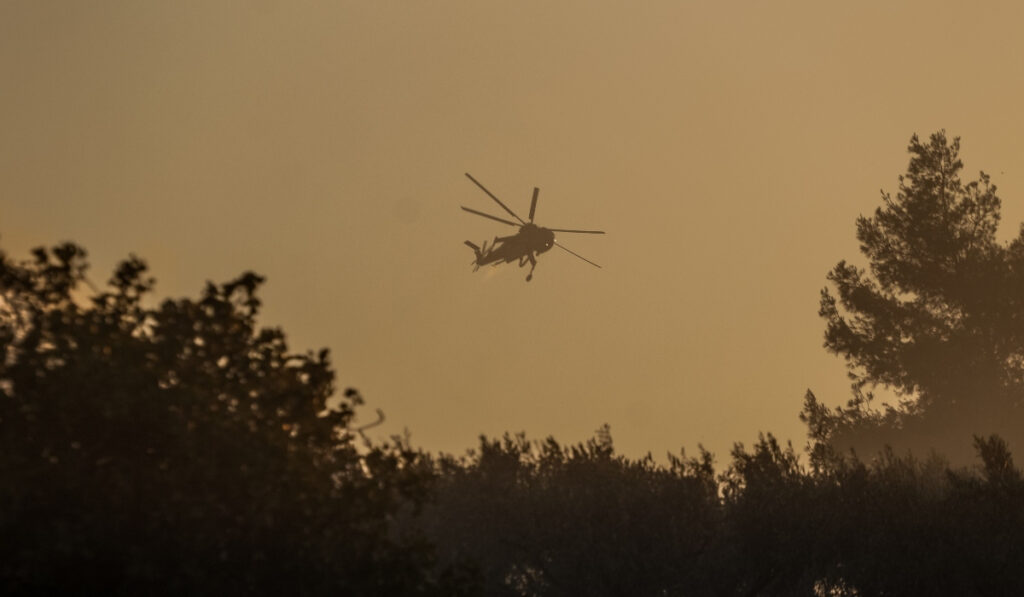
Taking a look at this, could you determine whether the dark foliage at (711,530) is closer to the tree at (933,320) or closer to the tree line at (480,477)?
the tree line at (480,477)

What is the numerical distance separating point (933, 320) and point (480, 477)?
31.0 meters

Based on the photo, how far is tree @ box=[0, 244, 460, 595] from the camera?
18094 millimetres

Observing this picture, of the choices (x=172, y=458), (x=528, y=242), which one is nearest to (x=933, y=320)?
(x=528, y=242)

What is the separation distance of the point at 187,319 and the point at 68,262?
2209mm

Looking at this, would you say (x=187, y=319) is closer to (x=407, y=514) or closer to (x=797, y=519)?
(x=407, y=514)

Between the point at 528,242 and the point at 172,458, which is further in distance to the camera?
the point at 528,242

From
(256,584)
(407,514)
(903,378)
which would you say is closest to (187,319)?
(256,584)

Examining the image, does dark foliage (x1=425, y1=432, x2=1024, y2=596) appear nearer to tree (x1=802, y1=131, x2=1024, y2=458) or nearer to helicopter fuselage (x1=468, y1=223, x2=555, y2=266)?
tree (x1=802, y1=131, x2=1024, y2=458)

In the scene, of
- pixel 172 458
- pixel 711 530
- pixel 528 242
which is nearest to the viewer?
pixel 172 458

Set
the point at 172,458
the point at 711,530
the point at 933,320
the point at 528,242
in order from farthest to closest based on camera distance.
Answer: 1. the point at 528,242
2. the point at 933,320
3. the point at 711,530
4. the point at 172,458

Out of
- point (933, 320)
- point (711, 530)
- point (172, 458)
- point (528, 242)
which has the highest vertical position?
point (528, 242)

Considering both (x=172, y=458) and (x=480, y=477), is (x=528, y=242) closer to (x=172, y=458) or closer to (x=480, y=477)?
(x=480, y=477)

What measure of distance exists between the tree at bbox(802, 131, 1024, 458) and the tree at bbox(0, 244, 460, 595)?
40.7 m

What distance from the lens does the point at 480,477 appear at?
119 ft
